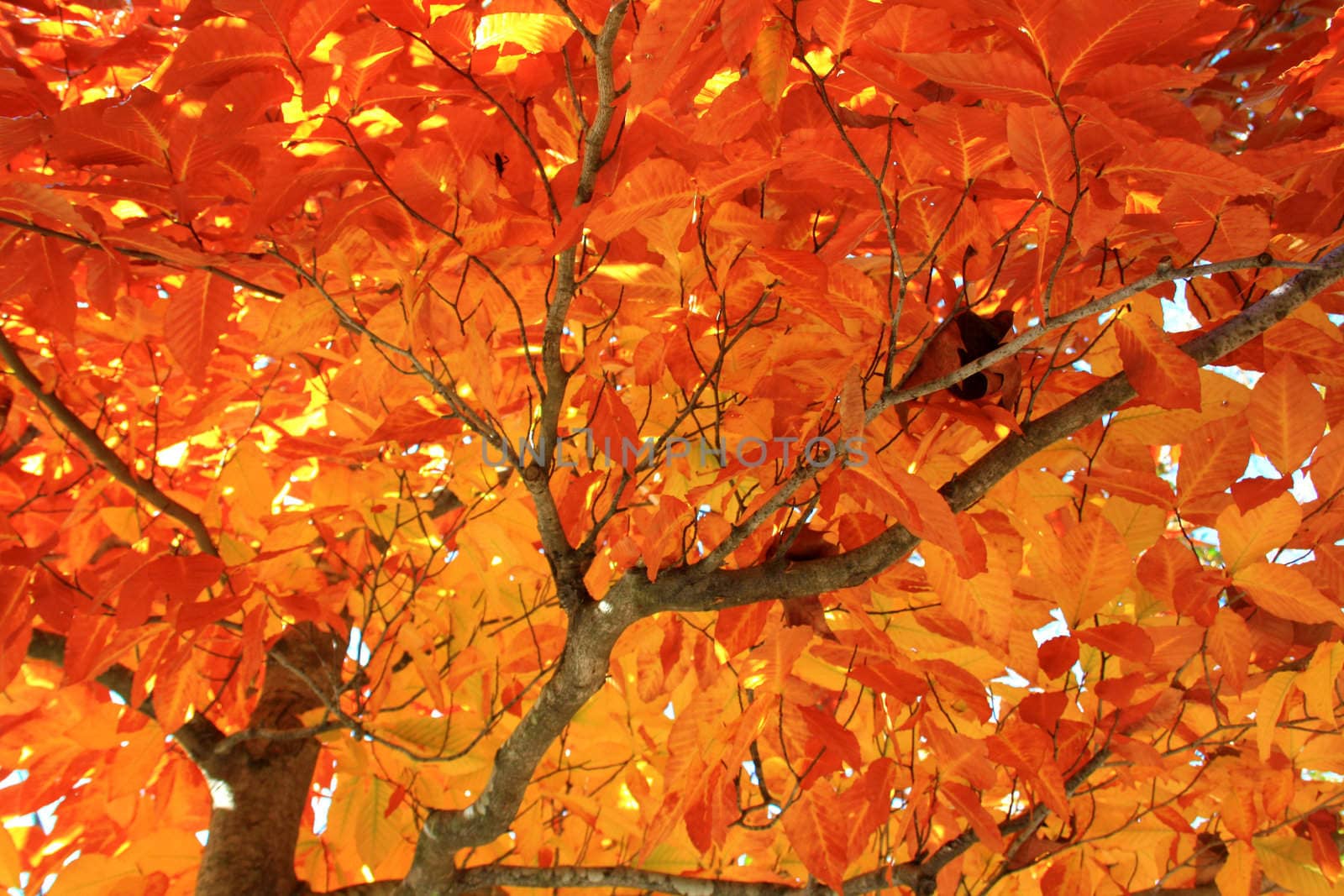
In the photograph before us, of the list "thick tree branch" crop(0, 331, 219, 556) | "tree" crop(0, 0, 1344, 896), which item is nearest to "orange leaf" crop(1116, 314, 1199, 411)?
"tree" crop(0, 0, 1344, 896)

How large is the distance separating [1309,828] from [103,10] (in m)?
2.22

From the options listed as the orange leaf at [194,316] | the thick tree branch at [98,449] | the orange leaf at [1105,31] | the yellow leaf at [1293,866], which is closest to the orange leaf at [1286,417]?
the orange leaf at [1105,31]

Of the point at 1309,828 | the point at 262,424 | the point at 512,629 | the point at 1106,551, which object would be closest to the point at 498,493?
the point at 512,629

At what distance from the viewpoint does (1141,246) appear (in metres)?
0.92

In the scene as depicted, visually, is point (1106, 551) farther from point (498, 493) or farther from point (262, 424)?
point (262, 424)

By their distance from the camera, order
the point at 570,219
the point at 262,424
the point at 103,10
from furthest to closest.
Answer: the point at 262,424
the point at 103,10
the point at 570,219

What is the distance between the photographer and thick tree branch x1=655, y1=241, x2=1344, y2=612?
2.60 ft

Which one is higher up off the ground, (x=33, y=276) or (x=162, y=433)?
(x=162, y=433)

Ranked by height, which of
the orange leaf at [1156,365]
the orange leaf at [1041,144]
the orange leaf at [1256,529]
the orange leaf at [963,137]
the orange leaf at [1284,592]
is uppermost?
the orange leaf at [963,137]

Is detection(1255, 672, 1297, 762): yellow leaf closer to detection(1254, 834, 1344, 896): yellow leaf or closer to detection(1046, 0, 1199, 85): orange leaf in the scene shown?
detection(1254, 834, 1344, 896): yellow leaf

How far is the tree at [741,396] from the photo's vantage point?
0.70 meters

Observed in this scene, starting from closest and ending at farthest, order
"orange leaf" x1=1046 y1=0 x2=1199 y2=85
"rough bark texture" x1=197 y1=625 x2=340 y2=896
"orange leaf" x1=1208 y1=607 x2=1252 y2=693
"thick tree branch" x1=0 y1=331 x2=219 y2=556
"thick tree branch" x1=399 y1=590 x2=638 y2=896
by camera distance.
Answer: "orange leaf" x1=1046 y1=0 x2=1199 y2=85 → "orange leaf" x1=1208 y1=607 x2=1252 y2=693 → "thick tree branch" x1=399 y1=590 x2=638 y2=896 → "thick tree branch" x1=0 y1=331 x2=219 y2=556 → "rough bark texture" x1=197 y1=625 x2=340 y2=896

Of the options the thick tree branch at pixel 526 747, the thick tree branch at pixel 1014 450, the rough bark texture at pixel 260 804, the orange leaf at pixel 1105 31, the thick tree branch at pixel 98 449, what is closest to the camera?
the orange leaf at pixel 1105 31

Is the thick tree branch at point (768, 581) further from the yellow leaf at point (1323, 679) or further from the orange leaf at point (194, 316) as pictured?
the orange leaf at point (194, 316)
